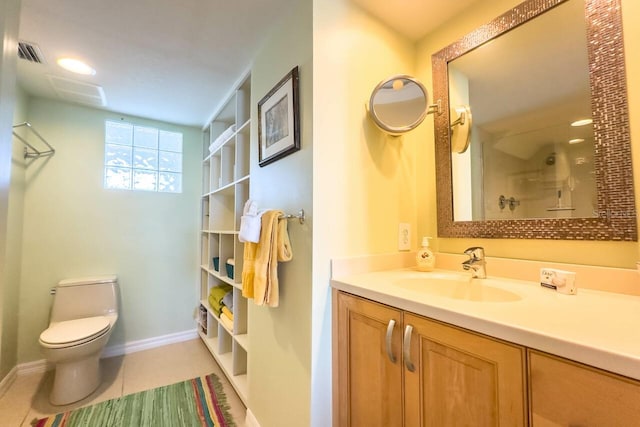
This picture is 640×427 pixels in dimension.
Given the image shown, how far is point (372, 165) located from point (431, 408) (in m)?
0.96

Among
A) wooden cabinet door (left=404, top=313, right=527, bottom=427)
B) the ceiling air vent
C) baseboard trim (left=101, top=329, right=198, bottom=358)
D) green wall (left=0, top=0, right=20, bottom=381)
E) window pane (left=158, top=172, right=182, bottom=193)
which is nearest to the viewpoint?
wooden cabinet door (left=404, top=313, right=527, bottom=427)

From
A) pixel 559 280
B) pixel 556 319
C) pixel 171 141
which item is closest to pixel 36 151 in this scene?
pixel 171 141

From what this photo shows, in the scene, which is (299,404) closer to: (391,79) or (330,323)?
(330,323)

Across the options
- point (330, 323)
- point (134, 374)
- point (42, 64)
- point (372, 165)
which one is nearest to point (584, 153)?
point (372, 165)

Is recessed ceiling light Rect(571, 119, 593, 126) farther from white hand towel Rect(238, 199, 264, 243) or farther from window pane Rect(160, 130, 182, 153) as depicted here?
window pane Rect(160, 130, 182, 153)

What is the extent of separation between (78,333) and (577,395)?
8.25 feet

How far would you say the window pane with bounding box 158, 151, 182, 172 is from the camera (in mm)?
2653

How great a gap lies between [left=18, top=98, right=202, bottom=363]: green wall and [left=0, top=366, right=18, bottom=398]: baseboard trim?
0.08 m

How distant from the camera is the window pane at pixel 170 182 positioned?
8.66 feet

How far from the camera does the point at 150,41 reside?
148 cm

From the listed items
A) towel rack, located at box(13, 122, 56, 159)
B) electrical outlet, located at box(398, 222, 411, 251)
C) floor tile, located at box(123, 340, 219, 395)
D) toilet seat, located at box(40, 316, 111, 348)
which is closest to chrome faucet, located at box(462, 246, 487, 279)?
electrical outlet, located at box(398, 222, 411, 251)

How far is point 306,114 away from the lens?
1.16 metres

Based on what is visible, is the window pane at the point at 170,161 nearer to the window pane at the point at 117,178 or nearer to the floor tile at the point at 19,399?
the window pane at the point at 117,178

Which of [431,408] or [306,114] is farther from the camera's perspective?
[306,114]
